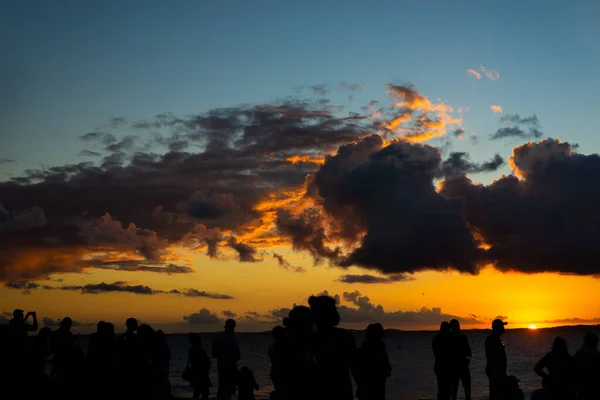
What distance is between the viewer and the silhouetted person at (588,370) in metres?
11.1

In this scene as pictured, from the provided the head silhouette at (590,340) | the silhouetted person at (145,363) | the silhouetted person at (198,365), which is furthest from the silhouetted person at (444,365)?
the silhouetted person at (145,363)

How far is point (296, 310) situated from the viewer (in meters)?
6.36

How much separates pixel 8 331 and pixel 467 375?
31.3 ft

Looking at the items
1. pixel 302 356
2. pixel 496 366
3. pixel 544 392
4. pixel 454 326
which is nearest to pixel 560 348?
pixel 544 392

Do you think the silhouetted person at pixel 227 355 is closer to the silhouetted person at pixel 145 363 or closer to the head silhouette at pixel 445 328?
the silhouetted person at pixel 145 363

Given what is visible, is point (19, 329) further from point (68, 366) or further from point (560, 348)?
point (560, 348)

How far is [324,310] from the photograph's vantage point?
20.5ft

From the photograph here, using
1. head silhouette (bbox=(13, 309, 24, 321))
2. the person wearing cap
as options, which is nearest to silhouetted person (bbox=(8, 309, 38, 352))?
head silhouette (bbox=(13, 309, 24, 321))

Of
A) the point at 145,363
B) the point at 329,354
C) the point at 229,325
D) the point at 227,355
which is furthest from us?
the point at 227,355

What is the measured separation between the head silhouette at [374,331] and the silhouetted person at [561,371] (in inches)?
186

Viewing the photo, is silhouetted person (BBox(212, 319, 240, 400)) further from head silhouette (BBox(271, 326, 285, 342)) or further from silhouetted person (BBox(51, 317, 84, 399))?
head silhouette (BBox(271, 326, 285, 342))

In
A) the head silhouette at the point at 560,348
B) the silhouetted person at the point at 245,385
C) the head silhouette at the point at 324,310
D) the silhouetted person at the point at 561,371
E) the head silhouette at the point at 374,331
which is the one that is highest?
the head silhouette at the point at 324,310

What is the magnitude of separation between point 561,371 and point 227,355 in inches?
263

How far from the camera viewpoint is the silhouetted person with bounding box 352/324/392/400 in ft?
25.2
